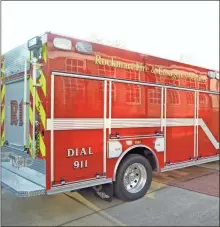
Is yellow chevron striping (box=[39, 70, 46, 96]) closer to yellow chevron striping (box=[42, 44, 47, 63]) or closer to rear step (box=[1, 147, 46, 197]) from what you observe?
yellow chevron striping (box=[42, 44, 47, 63])

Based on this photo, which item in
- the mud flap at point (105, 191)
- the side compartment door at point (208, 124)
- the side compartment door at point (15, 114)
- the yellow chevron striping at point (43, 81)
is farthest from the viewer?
the side compartment door at point (208, 124)

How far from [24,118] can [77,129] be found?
85cm

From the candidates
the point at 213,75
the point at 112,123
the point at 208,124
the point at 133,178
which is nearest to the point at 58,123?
the point at 112,123

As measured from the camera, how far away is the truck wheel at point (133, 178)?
4505mm

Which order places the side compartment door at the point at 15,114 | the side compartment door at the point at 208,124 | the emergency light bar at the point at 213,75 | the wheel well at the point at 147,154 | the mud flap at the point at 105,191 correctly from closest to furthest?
the side compartment door at the point at 15,114 < the mud flap at the point at 105,191 < the wheel well at the point at 147,154 < the side compartment door at the point at 208,124 < the emergency light bar at the point at 213,75

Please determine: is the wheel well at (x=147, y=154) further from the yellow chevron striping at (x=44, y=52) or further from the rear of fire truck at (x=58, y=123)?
the yellow chevron striping at (x=44, y=52)

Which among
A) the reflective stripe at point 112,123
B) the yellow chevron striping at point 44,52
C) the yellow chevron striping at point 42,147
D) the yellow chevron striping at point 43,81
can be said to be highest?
the yellow chevron striping at point 44,52

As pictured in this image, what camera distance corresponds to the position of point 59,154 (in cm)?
373

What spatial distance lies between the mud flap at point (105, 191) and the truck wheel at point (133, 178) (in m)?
0.12

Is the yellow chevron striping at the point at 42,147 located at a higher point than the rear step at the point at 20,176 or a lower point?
higher

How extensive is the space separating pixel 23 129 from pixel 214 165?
5.97 m

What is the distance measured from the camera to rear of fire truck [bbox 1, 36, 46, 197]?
368 centimetres

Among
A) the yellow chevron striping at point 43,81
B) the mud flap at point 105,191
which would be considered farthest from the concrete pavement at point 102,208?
the yellow chevron striping at point 43,81

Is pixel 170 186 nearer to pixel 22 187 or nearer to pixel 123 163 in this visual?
pixel 123 163
